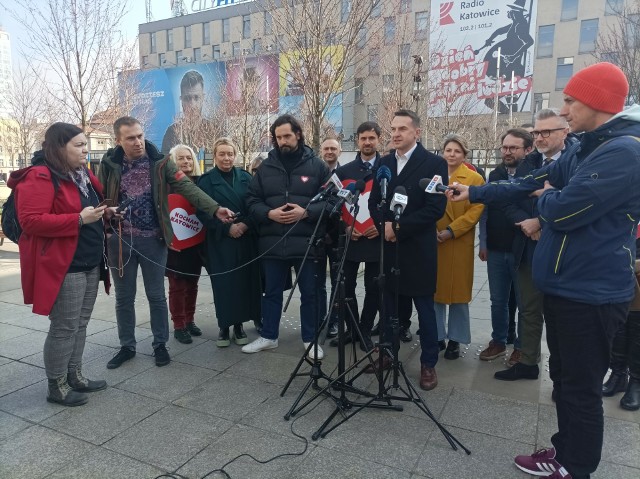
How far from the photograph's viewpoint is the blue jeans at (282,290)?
424 centimetres

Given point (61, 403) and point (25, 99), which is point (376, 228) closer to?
point (61, 403)

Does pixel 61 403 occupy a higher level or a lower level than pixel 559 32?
lower

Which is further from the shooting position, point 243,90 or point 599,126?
point 243,90

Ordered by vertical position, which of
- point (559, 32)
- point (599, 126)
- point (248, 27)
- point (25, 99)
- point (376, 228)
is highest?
point (248, 27)

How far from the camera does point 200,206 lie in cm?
426

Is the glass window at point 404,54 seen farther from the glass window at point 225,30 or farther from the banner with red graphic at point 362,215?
the glass window at point 225,30

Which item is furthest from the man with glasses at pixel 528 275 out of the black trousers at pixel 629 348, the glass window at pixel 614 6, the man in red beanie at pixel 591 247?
the glass window at pixel 614 6

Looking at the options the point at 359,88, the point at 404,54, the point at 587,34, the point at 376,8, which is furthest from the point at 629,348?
the point at 587,34

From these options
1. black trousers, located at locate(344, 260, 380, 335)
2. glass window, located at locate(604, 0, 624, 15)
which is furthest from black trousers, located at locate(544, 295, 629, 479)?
glass window, located at locate(604, 0, 624, 15)

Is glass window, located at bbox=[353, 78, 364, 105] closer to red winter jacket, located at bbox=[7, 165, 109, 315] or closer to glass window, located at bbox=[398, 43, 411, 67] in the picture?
glass window, located at bbox=[398, 43, 411, 67]

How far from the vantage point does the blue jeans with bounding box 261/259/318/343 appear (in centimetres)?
424

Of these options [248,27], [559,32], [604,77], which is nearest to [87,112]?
[604,77]

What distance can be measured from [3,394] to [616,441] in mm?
4356

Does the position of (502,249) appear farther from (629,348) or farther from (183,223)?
(183,223)
